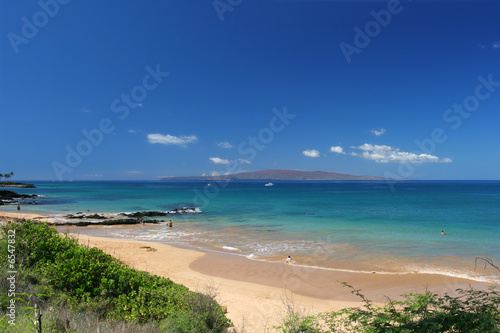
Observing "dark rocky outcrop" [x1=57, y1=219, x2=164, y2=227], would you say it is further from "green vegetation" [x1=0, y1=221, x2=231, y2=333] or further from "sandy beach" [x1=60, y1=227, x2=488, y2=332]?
"green vegetation" [x1=0, y1=221, x2=231, y2=333]

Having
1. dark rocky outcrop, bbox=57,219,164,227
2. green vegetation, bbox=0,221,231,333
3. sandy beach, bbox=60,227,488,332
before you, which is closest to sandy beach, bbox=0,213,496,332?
sandy beach, bbox=60,227,488,332

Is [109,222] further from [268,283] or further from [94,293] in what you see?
[94,293]

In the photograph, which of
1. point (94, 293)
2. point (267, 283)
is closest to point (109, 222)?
point (267, 283)

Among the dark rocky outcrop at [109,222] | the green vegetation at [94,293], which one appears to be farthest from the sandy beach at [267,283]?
the dark rocky outcrop at [109,222]

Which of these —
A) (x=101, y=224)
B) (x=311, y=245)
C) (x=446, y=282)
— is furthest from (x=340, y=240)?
(x=101, y=224)

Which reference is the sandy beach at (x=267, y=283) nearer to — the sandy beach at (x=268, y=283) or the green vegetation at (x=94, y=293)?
the sandy beach at (x=268, y=283)
